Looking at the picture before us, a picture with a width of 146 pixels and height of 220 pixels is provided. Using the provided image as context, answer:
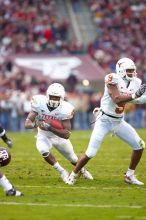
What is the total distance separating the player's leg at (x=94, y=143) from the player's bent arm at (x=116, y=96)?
39 cm

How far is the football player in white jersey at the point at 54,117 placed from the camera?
952 cm

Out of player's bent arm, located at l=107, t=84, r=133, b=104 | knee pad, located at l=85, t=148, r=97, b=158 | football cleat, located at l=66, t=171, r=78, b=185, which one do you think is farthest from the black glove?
football cleat, located at l=66, t=171, r=78, b=185

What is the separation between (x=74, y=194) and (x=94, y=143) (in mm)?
920

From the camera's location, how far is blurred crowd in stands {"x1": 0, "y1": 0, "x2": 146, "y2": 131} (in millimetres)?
21172

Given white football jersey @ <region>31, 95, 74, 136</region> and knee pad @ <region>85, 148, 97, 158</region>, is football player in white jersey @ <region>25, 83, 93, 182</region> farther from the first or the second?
knee pad @ <region>85, 148, 97, 158</region>

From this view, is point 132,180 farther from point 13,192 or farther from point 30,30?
point 30,30

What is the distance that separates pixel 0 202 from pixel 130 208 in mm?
1407

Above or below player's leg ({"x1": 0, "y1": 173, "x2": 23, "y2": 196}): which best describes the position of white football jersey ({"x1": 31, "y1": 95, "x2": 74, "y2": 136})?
above

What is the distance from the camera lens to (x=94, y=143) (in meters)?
9.20

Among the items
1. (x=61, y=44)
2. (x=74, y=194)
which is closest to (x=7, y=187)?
(x=74, y=194)

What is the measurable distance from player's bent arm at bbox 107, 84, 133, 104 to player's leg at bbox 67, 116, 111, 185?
1.28 ft

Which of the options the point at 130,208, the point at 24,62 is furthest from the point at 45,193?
the point at 24,62

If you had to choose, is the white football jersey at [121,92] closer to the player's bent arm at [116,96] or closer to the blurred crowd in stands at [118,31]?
the player's bent arm at [116,96]

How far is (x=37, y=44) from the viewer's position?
81.3 feet
